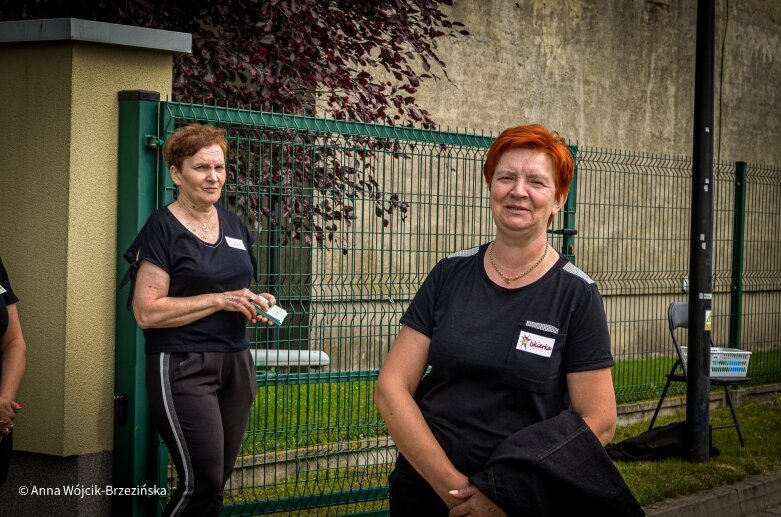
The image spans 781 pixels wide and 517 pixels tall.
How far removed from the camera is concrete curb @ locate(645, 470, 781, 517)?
7090 millimetres

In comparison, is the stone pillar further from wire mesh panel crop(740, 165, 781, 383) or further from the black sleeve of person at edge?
wire mesh panel crop(740, 165, 781, 383)

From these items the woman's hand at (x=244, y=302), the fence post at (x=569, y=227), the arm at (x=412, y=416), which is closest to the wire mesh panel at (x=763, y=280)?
the fence post at (x=569, y=227)

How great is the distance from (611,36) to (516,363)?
1426cm

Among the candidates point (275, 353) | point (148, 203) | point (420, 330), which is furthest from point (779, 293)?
point (420, 330)

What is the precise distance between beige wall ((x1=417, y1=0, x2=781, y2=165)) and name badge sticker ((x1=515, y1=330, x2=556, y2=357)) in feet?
35.3

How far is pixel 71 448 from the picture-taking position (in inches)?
217

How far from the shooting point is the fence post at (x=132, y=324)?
5559mm

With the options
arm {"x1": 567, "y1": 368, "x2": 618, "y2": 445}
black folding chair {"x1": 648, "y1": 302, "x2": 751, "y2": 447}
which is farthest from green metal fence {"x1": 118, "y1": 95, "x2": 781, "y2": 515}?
arm {"x1": 567, "y1": 368, "x2": 618, "y2": 445}

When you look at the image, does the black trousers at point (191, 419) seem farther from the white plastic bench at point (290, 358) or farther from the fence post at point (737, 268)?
the fence post at point (737, 268)

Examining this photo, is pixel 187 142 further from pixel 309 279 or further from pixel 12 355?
pixel 309 279

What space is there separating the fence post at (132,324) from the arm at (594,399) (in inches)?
124

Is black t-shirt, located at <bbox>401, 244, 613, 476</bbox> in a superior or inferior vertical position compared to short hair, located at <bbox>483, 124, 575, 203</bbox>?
inferior

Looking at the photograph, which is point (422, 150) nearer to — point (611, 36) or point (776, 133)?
point (611, 36)

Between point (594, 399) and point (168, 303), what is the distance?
226 centimetres
